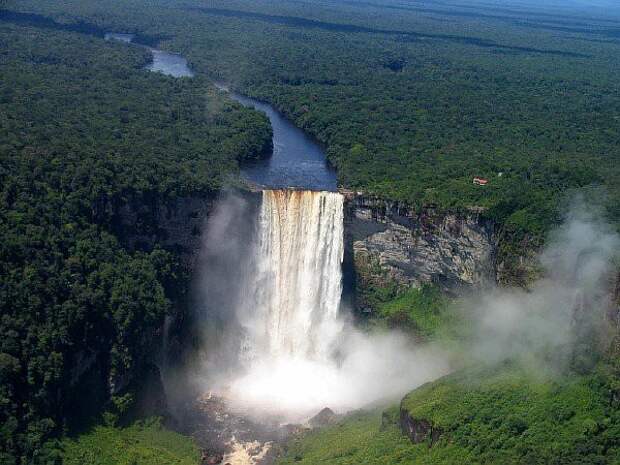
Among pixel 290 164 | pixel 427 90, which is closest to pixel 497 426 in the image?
pixel 290 164

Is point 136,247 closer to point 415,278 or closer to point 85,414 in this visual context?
point 85,414

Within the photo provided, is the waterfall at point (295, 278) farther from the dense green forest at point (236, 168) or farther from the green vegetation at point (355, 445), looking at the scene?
the green vegetation at point (355, 445)

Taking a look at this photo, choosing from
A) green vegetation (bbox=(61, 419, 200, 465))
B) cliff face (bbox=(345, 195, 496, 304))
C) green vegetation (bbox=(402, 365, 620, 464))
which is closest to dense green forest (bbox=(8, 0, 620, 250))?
cliff face (bbox=(345, 195, 496, 304))

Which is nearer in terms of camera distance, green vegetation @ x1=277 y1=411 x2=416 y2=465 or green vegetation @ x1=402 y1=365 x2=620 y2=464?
green vegetation @ x1=402 y1=365 x2=620 y2=464

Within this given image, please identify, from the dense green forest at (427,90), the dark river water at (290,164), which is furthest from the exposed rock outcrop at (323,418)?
the dark river water at (290,164)

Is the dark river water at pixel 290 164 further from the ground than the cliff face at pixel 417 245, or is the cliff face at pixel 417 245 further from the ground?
the dark river water at pixel 290 164

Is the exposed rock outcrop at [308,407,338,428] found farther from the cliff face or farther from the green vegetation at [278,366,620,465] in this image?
the cliff face

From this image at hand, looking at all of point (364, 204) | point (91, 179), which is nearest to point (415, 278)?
point (364, 204)
